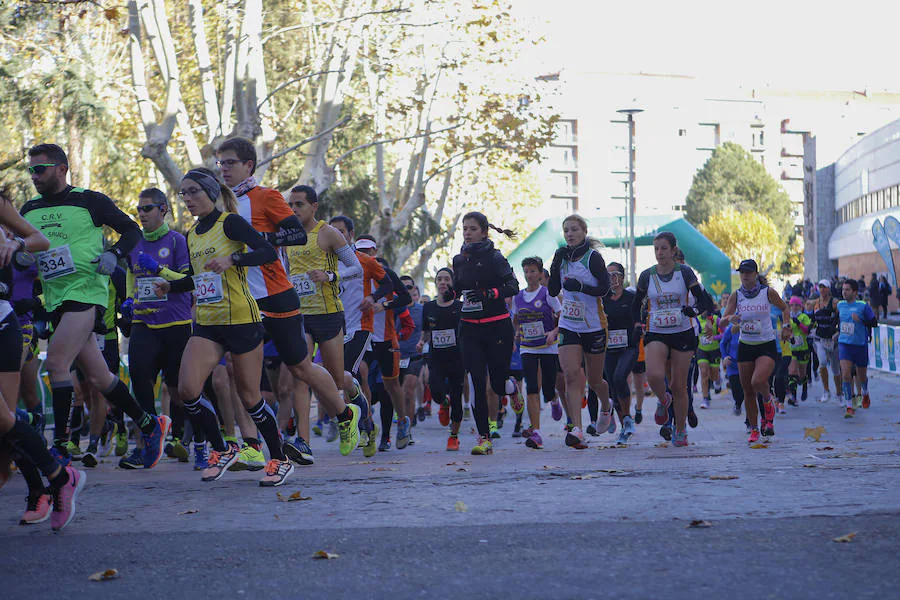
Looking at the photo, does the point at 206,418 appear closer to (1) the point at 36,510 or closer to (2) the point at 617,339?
(1) the point at 36,510

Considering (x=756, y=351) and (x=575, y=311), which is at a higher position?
(x=575, y=311)

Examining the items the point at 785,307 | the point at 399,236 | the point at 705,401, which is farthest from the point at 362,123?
the point at 785,307

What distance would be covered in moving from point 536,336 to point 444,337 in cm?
88

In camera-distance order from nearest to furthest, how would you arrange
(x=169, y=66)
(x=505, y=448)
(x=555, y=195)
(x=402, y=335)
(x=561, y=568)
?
(x=561, y=568) < (x=505, y=448) < (x=402, y=335) < (x=169, y=66) < (x=555, y=195)

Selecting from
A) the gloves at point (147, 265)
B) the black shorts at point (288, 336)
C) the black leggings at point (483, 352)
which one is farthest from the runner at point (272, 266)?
the black leggings at point (483, 352)

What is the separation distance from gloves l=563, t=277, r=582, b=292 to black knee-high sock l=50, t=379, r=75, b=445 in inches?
162

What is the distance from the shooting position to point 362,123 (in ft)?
90.6

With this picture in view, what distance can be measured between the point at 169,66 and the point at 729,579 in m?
14.8

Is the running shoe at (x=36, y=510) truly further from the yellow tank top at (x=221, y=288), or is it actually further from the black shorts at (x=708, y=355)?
the black shorts at (x=708, y=355)

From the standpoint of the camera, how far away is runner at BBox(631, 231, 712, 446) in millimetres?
10656

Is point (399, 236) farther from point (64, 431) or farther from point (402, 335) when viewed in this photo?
point (64, 431)

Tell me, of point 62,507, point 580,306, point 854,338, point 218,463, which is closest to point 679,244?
point 854,338

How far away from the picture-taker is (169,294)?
873 centimetres

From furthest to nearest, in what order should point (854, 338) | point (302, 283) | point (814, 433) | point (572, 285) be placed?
point (854, 338) → point (814, 433) → point (572, 285) → point (302, 283)
